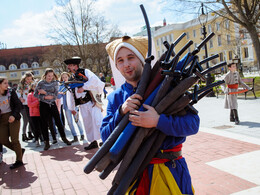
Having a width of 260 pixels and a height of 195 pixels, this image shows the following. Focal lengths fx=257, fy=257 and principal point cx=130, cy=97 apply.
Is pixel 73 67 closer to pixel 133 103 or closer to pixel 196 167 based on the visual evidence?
pixel 196 167

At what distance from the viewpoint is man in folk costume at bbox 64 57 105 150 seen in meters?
6.18

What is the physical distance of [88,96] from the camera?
6.41 meters

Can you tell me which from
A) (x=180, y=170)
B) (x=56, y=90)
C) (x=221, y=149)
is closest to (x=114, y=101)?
(x=180, y=170)

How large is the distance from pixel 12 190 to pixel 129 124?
3.79 metres

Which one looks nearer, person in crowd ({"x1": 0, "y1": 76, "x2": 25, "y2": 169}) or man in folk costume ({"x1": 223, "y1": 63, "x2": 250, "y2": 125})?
person in crowd ({"x1": 0, "y1": 76, "x2": 25, "y2": 169})

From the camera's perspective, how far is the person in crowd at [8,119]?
563 centimetres

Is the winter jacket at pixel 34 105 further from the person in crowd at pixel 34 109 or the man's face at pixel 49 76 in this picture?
the man's face at pixel 49 76

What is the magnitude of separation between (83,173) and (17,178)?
4.37 ft

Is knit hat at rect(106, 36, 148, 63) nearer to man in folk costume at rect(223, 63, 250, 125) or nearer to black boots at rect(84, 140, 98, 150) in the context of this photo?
black boots at rect(84, 140, 98, 150)

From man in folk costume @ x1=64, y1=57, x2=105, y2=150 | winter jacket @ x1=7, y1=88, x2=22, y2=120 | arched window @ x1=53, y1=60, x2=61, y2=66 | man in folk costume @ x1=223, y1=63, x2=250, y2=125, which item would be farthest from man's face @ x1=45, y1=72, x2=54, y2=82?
arched window @ x1=53, y1=60, x2=61, y2=66

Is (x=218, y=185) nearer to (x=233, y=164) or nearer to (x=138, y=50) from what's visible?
(x=233, y=164)

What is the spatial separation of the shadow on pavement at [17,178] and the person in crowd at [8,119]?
8.3 inches

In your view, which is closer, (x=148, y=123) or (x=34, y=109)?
(x=148, y=123)

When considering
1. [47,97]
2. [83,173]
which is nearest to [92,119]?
[47,97]
